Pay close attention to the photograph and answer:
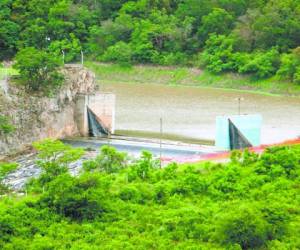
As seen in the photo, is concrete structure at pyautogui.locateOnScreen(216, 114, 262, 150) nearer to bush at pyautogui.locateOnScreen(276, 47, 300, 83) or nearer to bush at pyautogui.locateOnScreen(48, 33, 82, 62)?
bush at pyautogui.locateOnScreen(276, 47, 300, 83)

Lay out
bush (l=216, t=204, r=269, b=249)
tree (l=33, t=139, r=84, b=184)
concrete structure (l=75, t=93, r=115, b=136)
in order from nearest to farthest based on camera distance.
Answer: bush (l=216, t=204, r=269, b=249), tree (l=33, t=139, r=84, b=184), concrete structure (l=75, t=93, r=115, b=136)

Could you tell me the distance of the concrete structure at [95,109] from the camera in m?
35.0

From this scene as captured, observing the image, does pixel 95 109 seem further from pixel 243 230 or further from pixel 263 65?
pixel 263 65

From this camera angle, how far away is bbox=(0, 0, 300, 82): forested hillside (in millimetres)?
53594

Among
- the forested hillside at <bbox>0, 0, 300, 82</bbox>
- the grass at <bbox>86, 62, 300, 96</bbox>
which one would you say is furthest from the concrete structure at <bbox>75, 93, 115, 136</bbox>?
the forested hillside at <bbox>0, 0, 300, 82</bbox>

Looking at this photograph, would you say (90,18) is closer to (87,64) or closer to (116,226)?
(87,64)

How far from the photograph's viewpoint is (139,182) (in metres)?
22.8

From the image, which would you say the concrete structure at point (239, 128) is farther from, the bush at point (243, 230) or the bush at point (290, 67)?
the bush at point (290, 67)

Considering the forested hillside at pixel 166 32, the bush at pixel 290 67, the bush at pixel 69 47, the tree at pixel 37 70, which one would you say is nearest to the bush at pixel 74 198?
the tree at pixel 37 70

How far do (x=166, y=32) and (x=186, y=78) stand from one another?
5.99 meters

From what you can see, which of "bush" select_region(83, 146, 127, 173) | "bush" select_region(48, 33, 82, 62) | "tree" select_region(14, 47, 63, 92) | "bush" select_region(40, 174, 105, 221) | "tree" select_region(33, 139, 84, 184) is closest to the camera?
"bush" select_region(40, 174, 105, 221)

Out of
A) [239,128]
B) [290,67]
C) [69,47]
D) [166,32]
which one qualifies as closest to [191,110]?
[290,67]

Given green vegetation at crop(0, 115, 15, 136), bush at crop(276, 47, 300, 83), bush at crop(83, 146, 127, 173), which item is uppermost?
bush at crop(276, 47, 300, 83)

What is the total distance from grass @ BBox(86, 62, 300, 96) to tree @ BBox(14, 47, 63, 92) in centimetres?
1931
